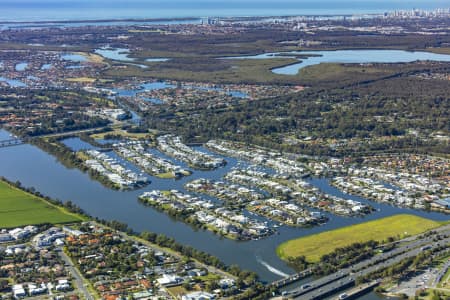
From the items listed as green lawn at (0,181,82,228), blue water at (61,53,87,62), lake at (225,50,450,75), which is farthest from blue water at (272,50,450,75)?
green lawn at (0,181,82,228)

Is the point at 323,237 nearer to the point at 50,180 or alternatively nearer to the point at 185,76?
the point at 50,180

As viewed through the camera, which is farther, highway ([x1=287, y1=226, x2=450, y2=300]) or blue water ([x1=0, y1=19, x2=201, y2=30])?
blue water ([x1=0, y1=19, x2=201, y2=30])

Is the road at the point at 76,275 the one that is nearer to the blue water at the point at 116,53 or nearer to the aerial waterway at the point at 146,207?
the aerial waterway at the point at 146,207

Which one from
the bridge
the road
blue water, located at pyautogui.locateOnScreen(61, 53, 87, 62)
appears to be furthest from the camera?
blue water, located at pyautogui.locateOnScreen(61, 53, 87, 62)

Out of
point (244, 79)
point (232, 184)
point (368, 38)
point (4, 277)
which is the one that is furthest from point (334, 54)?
point (4, 277)

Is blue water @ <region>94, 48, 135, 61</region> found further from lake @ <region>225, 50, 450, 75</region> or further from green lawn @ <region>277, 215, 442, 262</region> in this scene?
green lawn @ <region>277, 215, 442, 262</region>

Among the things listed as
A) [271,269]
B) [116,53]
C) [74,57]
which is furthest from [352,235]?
[116,53]
